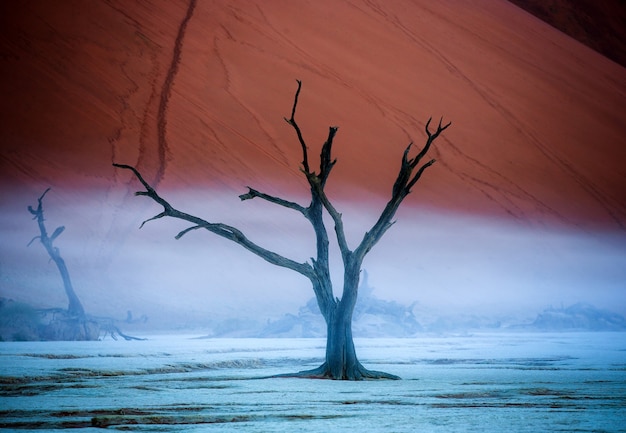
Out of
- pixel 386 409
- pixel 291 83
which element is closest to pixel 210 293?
pixel 291 83

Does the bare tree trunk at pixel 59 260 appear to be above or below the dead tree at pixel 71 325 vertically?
above

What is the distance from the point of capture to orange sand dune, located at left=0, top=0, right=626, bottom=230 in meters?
27.9

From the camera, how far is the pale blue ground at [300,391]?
5.91 metres

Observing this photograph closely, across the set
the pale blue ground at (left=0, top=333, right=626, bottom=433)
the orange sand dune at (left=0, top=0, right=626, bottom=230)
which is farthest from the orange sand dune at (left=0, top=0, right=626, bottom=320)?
the pale blue ground at (left=0, top=333, right=626, bottom=433)

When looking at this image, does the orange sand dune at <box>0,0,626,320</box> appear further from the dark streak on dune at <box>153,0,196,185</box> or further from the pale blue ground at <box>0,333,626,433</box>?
the pale blue ground at <box>0,333,626,433</box>

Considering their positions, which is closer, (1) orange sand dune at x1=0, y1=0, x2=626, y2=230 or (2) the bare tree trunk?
(2) the bare tree trunk

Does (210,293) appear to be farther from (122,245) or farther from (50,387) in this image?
(50,387)

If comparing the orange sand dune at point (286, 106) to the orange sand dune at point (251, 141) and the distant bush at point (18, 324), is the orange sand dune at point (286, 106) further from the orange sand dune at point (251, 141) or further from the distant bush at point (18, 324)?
the distant bush at point (18, 324)

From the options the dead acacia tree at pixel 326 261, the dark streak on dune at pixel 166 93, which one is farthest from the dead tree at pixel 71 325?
the dead acacia tree at pixel 326 261

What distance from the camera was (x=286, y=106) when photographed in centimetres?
2952

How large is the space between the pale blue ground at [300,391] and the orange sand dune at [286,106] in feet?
40.9

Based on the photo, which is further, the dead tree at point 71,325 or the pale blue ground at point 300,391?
the dead tree at point 71,325

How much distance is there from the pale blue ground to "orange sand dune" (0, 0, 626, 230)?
12465 mm

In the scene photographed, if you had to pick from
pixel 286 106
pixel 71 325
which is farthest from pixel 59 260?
pixel 286 106
